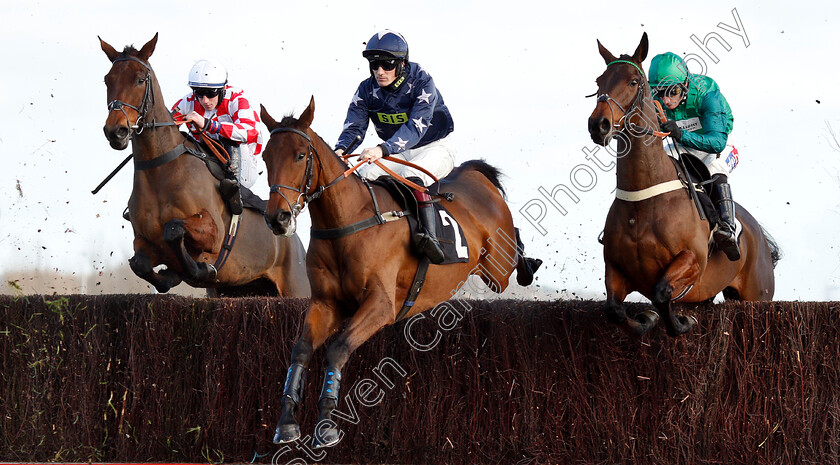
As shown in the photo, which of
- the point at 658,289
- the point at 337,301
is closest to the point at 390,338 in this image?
the point at 337,301

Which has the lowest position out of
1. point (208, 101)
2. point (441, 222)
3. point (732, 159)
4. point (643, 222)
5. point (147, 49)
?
point (441, 222)

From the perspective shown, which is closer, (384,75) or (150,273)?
(384,75)

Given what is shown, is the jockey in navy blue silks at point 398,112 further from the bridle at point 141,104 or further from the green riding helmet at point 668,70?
the bridle at point 141,104

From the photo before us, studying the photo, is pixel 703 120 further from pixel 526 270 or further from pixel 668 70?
pixel 526 270

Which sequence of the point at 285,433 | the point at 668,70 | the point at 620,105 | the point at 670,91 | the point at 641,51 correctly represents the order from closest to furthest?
the point at 285,433
the point at 620,105
the point at 641,51
the point at 668,70
the point at 670,91

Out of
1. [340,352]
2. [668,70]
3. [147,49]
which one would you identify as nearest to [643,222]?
[668,70]

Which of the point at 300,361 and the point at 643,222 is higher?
the point at 643,222

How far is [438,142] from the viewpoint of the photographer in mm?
7348

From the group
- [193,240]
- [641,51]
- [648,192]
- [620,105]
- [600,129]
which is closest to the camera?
Answer: [600,129]

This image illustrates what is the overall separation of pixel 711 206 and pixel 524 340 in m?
1.70

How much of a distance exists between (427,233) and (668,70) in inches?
88.4

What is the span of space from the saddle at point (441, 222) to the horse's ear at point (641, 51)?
66.0 inches

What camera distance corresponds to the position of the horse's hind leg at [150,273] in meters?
7.59

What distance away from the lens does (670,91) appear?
6.90m
